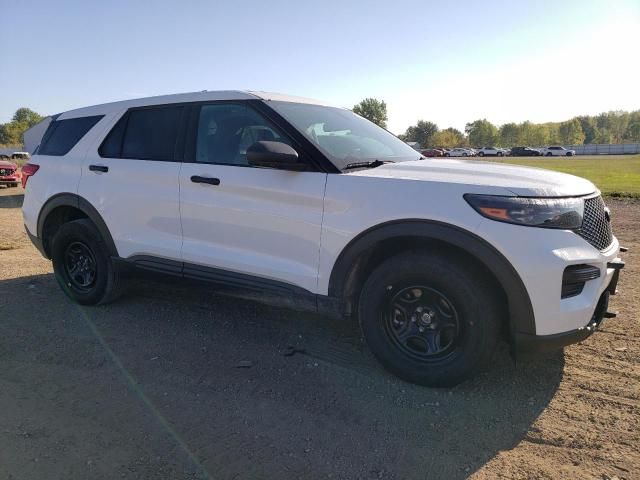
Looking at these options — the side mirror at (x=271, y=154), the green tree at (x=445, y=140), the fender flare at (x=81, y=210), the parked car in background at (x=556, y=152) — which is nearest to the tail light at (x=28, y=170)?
the fender flare at (x=81, y=210)

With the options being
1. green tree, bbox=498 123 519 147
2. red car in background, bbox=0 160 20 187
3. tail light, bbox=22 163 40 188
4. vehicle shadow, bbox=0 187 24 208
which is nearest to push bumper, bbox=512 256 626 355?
tail light, bbox=22 163 40 188

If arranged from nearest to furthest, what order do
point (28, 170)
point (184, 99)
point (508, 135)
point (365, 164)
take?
point (365, 164) → point (184, 99) → point (28, 170) → point (508, 135)

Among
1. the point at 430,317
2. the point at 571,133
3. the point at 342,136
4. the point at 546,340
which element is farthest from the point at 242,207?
the point at 571,133

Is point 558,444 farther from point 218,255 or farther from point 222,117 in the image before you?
point 222,117

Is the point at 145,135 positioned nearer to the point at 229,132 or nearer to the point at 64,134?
the point at 229,132

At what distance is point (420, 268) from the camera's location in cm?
310

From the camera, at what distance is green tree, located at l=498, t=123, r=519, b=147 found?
124 meters

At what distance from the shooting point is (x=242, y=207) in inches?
145

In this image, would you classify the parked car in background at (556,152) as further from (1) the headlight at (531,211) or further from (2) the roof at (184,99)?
(1) the headlight at (531,211)

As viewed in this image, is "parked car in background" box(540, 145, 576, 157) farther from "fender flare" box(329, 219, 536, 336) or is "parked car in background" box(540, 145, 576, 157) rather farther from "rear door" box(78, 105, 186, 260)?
"fender flare" box(329, 219, 536, 336)

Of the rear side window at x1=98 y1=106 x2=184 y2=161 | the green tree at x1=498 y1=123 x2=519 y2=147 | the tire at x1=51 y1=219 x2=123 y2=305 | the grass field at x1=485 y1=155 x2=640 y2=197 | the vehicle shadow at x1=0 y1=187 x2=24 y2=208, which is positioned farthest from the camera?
the green tree at x1=498 y1=123 x2=519 y2=147

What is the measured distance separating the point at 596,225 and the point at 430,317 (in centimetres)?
118

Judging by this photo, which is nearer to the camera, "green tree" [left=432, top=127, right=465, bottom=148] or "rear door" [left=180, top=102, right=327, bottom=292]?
"rear door" [left=180, top=102, right=327, bottom=292]

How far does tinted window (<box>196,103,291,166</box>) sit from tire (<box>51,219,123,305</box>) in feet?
4.90
